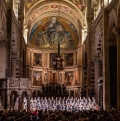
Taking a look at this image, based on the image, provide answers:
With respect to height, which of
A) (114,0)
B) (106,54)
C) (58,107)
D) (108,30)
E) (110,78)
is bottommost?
(58,107)

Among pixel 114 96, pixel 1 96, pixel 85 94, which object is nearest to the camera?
pixel 1 96

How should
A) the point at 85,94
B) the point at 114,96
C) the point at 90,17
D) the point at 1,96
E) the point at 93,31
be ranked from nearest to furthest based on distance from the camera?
the point at 1,96
the point at 114,96
the point at 93,31
the point at 90,17
the point at 85,94

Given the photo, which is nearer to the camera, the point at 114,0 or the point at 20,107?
the point at 114,0

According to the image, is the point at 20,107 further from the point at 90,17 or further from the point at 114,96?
the point at 90,17

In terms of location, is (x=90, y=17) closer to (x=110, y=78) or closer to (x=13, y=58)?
(x=13, y=58)

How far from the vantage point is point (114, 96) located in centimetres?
3061

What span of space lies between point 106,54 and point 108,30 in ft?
7.47

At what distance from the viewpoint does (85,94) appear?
48344 millimetres

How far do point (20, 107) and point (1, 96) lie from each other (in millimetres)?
4299

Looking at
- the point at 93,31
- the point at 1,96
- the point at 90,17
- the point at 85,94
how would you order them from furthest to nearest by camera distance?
the point at 85,94 → the point at 90,17 → the point at 93,31 → the point at 1,96

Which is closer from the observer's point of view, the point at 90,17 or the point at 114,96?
the point at 114,96

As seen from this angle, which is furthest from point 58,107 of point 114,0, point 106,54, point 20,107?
point 114,0

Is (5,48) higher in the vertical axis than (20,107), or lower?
higher

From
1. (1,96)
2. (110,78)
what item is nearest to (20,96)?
(1,96)
